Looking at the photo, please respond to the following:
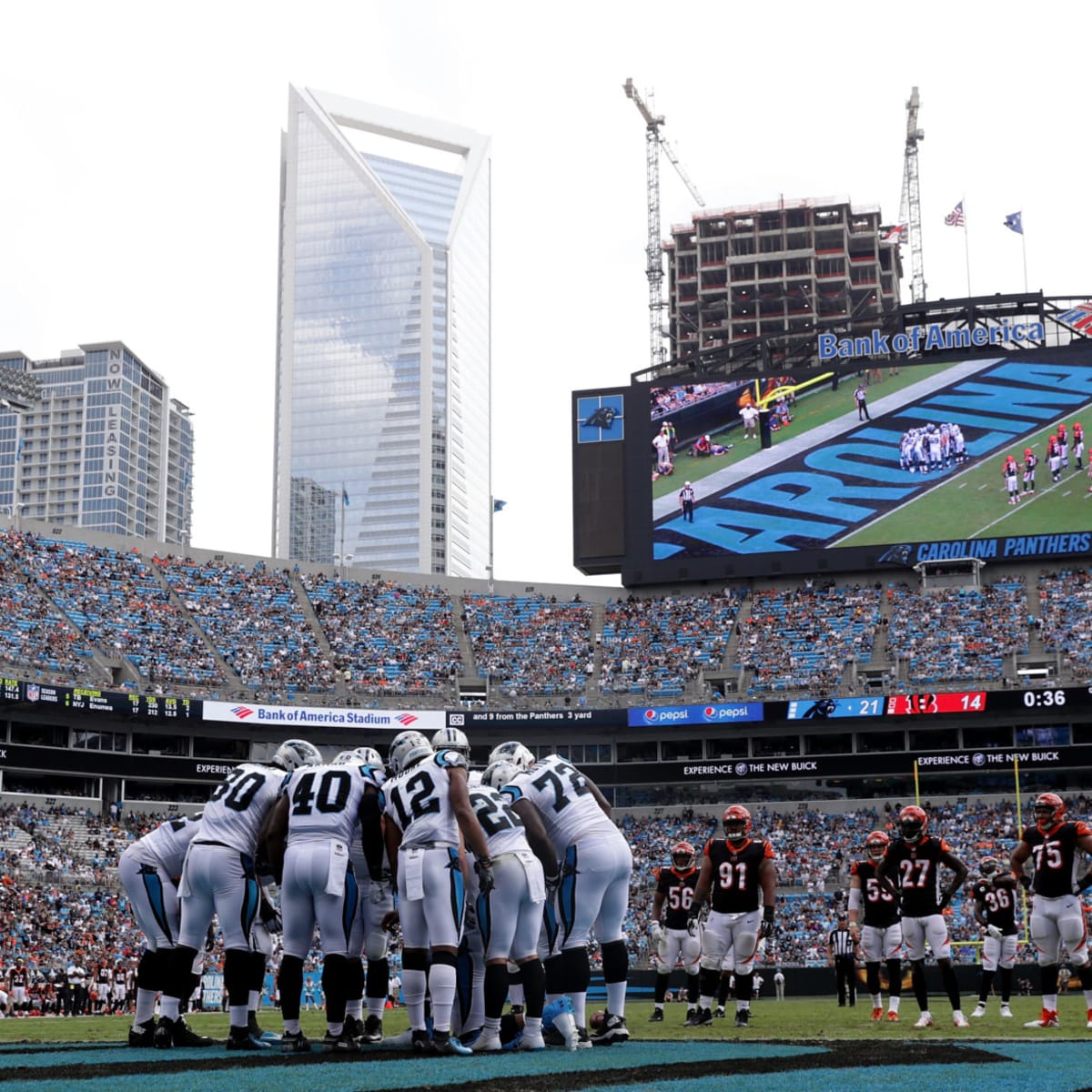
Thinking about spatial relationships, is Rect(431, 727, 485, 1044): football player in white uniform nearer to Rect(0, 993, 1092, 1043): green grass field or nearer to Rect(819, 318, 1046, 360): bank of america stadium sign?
Rect(0, 993, 1092, 1043): green grass field

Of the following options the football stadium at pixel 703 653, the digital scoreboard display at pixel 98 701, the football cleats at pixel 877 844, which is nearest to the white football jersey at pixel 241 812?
the football cleats at pixel 877 844

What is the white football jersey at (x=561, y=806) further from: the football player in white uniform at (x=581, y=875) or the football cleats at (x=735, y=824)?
the football cleats at (x=735, y=824)

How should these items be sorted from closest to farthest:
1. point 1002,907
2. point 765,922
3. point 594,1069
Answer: point 594,1069 → point 765,922 → point 1002,907

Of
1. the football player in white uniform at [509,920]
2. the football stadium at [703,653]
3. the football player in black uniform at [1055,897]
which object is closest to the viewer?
the football player in white uniform at [509,920]

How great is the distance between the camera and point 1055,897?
15680 mm

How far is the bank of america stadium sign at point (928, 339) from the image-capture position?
6219 cm

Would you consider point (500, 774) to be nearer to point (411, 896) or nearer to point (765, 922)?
point (411, 896)

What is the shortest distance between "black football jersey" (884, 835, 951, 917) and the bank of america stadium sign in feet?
161

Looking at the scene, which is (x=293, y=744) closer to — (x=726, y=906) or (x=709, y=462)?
(x=726, y=906)

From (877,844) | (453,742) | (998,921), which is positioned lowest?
(998,921)

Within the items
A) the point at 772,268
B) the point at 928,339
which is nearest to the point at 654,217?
the point at 772,268

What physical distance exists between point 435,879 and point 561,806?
1.95 meters

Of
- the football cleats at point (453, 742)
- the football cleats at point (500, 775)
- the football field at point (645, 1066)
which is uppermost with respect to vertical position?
the football cleats at point (453, 742)

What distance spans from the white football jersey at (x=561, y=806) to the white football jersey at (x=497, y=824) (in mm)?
557
